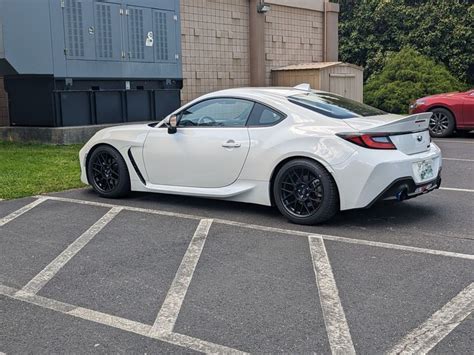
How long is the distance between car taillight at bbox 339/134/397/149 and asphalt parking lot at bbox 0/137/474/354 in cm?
82

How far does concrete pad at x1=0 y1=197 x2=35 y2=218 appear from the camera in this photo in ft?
22.3

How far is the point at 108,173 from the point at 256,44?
38.5 ft

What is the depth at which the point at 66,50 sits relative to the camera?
1223 centimetres

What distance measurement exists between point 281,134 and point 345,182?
2.92ft

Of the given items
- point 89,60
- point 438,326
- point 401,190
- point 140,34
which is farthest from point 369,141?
point 140,34

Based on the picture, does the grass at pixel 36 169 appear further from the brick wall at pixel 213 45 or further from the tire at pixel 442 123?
the tire at pixel 442 123

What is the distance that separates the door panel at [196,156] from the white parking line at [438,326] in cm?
298

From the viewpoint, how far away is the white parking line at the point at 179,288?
3678 millimetres

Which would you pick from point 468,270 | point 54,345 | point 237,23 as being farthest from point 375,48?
point 54,345

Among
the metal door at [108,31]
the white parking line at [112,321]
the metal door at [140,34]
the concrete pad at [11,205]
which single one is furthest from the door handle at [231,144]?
the metal door at [140,34]

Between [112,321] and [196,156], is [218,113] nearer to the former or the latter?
[196,156]

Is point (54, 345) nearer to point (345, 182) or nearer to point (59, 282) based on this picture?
point (59, 282)

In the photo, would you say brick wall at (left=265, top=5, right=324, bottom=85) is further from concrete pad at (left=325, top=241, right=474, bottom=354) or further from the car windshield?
concrete pad at (left=325, top=241, right=474, bottom=354)

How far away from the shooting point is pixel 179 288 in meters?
4.33
